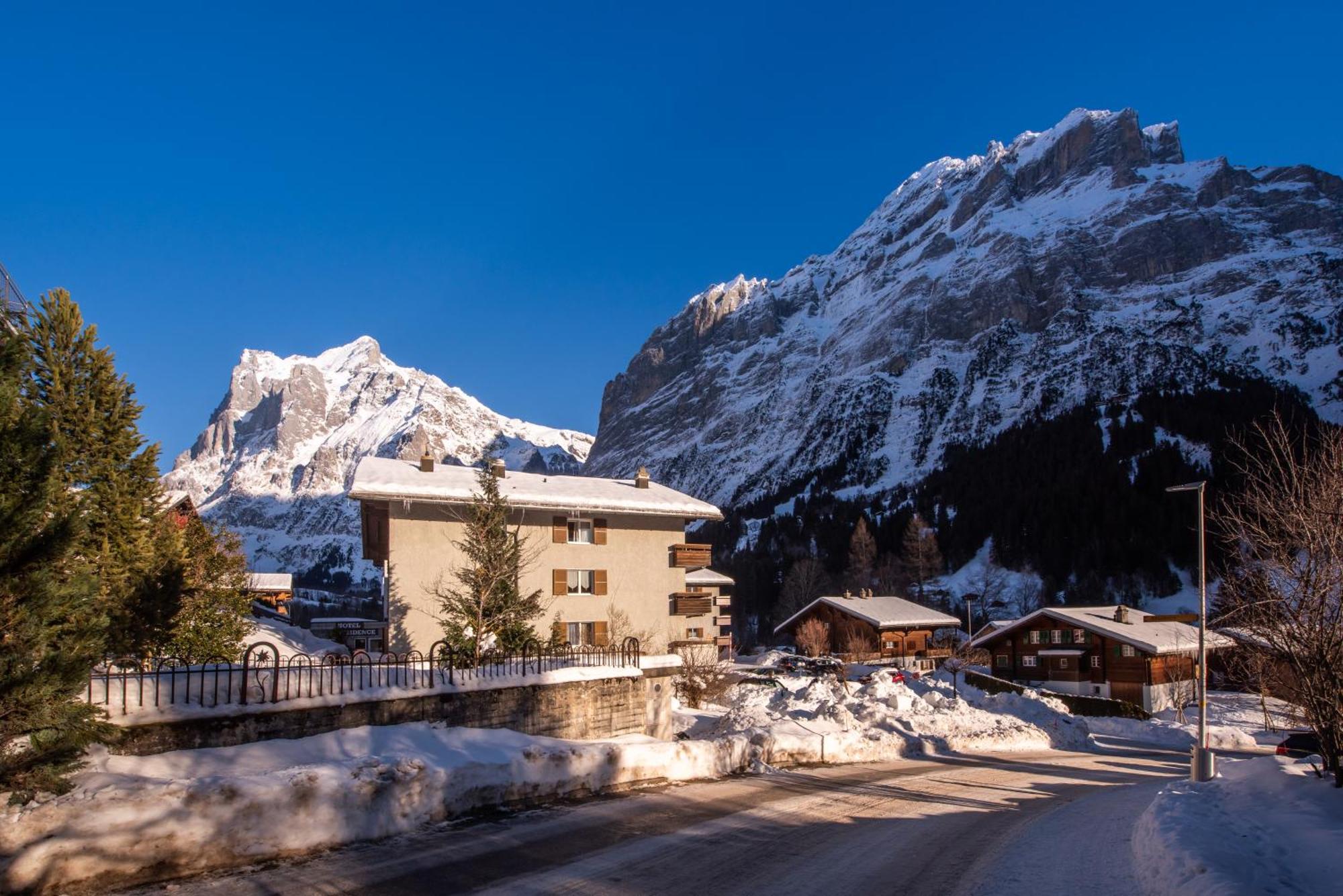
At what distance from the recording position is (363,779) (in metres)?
10.8

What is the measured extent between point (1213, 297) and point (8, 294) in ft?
757

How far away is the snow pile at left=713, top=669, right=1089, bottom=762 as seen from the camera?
77.5 feet

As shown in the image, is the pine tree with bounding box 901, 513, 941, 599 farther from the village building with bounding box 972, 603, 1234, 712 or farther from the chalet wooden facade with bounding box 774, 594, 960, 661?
the village building with bounding box 972, 603, 1234, 712

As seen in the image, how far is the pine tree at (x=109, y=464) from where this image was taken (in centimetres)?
1622

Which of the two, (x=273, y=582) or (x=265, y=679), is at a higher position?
(x=273, y=582)

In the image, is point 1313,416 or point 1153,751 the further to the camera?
point 1313,416

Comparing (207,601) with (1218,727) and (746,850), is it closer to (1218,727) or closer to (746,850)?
(746,850)

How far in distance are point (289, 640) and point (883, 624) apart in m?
53.0

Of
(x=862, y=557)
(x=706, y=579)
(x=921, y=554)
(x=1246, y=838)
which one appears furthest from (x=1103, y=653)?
(x=862, y=557)

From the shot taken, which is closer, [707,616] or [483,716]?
[483,716]

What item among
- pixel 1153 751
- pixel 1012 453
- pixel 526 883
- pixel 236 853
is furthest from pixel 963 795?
pixel 1012 453

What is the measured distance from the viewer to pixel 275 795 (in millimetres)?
9836

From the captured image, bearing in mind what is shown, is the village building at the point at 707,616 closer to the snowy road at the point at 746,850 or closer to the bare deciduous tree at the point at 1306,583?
the snowy road at the point at 746,850

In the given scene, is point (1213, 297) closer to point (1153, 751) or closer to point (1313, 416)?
point (1313, 416)
